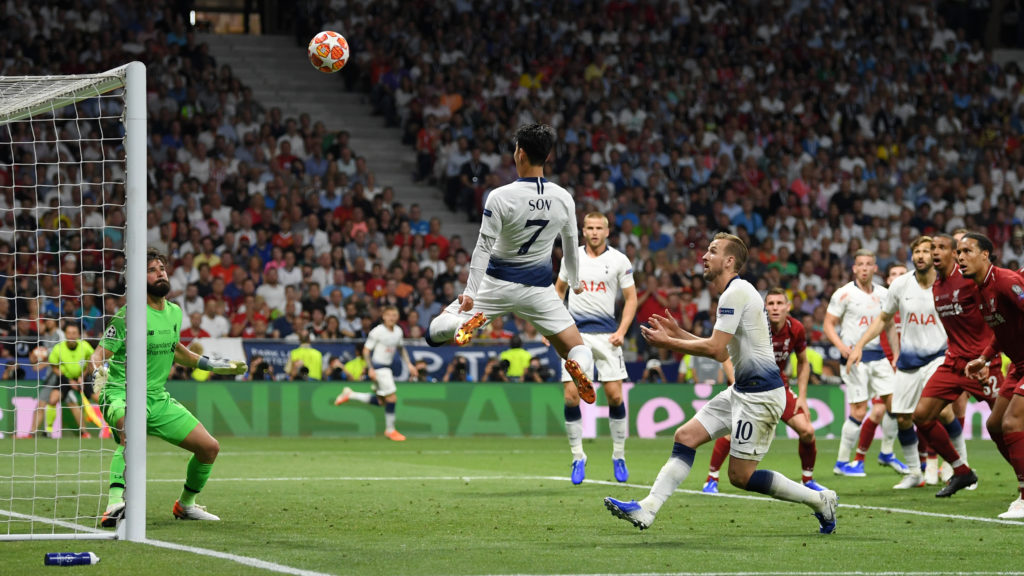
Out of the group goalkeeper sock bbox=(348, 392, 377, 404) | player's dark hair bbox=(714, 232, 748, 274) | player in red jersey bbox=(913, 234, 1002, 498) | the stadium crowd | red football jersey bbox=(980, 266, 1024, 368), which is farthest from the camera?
the stadium crowd

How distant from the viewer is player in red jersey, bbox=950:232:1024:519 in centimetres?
1106

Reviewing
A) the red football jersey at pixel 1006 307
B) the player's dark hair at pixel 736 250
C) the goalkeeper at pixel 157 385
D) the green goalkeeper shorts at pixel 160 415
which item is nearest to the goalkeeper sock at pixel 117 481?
the goalkeeper at pixel 157 385

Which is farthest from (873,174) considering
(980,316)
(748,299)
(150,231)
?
(748,299)

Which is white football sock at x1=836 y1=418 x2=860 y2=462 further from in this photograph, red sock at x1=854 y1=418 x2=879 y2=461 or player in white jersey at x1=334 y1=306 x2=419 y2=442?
player in white jersey at x1=334 y1=306 x2=419 y2=442

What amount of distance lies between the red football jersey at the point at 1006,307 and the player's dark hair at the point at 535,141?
3.77m

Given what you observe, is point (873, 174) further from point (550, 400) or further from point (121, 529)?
point (121, 529)

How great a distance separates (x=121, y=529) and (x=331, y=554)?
1.67 metres

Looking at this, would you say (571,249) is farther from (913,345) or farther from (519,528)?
(913,345)

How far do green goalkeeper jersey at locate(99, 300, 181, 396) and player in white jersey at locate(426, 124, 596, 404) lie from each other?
201 cm

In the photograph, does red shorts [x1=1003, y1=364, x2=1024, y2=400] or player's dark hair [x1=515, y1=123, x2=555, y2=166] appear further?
red shorts [x1=1003, y1=364, x2=1024, y2=400]

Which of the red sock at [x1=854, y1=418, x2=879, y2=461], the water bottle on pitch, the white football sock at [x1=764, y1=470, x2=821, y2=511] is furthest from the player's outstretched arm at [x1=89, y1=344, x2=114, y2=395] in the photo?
the red sock at [x1=854, y1=418, x2=879, y2=461]

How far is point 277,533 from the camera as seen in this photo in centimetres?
972

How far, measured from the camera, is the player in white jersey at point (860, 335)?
16.5m

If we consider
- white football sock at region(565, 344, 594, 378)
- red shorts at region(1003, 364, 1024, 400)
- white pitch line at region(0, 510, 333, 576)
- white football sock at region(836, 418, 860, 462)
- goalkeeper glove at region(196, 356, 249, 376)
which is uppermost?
white football sock at region(565, 344, 594, 378)
